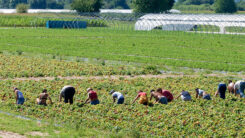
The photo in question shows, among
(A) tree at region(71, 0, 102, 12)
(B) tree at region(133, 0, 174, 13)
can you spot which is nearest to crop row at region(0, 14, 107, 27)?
(A) tree at region(71, 0, 102, 12)

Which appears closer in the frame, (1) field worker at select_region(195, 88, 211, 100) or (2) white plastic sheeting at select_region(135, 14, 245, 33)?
(1) field worker at select_region(195, 88, 211, 100)

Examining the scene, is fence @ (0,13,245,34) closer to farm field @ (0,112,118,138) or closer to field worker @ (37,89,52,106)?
field worker @ (37,89,52,106)

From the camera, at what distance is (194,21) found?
92.7 m

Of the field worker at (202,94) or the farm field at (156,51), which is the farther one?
the farm field at (156,51)

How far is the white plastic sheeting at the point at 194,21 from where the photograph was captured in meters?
88.5

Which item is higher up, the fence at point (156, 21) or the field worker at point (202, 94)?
the field worker at point (202, 94)

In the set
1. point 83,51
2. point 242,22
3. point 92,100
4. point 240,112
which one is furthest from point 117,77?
point 242,22

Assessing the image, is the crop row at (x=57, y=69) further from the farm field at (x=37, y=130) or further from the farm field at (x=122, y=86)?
the farm field at (x=37, y=130)

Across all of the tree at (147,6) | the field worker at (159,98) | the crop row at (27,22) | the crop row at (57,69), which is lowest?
the crop row at (27,22)

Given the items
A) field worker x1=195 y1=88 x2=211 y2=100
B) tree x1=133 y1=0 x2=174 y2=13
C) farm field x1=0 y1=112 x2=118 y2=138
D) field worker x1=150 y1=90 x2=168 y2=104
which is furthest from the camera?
tree x1=133 y1=0 x2=174 y2=13

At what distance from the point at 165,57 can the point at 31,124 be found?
29.9 metres

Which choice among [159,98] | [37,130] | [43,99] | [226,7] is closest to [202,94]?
[159,98]

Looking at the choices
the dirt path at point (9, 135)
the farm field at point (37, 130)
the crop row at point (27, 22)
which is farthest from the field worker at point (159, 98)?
the crop row at point (27, 22)

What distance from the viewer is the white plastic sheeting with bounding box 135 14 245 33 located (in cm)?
8850
